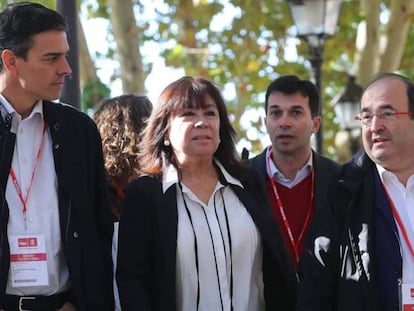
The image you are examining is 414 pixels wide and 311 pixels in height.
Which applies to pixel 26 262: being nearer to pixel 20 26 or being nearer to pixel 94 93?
pixel 20 26

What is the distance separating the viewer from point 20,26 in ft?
16.9

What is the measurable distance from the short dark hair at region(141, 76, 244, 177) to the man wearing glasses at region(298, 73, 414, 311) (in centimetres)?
64

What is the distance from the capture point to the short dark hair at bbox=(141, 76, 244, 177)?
5.41 metres

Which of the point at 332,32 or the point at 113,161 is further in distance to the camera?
the point at 332,32

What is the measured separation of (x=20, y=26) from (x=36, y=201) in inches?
34.5

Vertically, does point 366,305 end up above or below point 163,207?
below

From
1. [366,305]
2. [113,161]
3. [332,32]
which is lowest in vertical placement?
[366,305]

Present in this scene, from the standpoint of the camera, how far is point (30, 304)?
16.4 feet

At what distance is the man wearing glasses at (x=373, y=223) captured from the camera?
501 cm

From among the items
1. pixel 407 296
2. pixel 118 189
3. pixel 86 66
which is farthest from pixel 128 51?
pixel 407 296

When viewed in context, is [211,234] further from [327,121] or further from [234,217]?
[327,121]

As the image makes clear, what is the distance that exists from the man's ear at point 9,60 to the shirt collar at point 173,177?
3.08 feet

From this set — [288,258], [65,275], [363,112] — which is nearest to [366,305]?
[288,258]

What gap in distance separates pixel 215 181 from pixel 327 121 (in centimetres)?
1756
